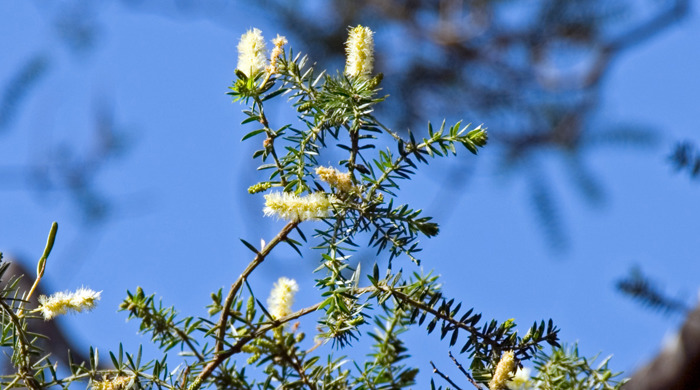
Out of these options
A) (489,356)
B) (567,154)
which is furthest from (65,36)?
(489,356)

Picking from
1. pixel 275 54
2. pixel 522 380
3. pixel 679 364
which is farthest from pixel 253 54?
pixel 679 364

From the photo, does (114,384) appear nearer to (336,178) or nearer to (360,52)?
(336,178)

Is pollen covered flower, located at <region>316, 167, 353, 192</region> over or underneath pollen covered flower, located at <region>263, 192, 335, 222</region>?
over

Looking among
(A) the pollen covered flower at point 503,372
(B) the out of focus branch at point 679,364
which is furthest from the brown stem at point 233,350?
(B) the out of focus branch at point 679,364

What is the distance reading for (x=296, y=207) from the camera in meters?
0.55

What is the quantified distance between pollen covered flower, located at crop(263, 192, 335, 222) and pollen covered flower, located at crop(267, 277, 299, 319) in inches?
4.0

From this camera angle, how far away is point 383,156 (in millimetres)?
602

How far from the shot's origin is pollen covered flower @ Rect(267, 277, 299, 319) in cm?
63

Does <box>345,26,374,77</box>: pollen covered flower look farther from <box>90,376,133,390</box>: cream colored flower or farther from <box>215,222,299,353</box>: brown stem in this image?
<box>90,376,133,390</box>: cream colored flower

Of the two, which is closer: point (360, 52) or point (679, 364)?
point (360, 52)

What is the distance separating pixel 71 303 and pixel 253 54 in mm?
259

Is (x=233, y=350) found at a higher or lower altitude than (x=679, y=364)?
lower

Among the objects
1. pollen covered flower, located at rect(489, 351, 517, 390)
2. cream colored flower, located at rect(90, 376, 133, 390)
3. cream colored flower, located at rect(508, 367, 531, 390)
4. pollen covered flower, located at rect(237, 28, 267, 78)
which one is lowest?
cream colored flower, located at rect(90, 376, 133, 390)

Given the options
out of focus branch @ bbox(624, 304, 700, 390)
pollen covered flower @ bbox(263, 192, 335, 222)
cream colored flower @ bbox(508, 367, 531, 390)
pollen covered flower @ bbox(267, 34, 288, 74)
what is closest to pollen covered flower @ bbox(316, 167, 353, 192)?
pollen covered flower @ bbox(263, 192, 335, 222)
